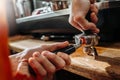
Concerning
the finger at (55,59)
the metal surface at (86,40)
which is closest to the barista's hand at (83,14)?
the metal surface at (86,40)

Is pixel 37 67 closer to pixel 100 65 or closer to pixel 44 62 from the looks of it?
pixel 44 62

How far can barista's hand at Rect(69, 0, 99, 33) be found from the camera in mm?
550

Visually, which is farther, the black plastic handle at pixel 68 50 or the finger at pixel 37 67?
the black plastic handle at pixel 68 50

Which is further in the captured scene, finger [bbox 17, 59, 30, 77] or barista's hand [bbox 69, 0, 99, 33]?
barista's hand [bbox 69, 0, 99, 33]

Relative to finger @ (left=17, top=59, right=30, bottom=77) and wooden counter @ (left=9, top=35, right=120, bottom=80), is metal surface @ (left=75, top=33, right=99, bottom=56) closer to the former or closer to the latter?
wooden counter @ (left=9, top=35, right=120, bottom=80)

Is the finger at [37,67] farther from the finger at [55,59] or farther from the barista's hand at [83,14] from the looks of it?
the barista's hand at [83,14]

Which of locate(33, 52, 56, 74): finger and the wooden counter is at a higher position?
locate(33, 52, 56, 74): finger

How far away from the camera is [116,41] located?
2.58ft

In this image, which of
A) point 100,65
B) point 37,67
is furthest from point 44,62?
point 100,65

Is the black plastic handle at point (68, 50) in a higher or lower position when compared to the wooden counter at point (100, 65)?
higher

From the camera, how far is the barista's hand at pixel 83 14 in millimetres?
550

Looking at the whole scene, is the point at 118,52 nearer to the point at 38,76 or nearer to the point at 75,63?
the point at 75,63

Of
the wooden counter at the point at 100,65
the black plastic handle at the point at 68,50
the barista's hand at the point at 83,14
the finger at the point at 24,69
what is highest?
the barista's hand at the point at 83,14

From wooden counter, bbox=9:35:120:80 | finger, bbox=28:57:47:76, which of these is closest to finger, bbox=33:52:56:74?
finger, bbox=28:57:47:76
